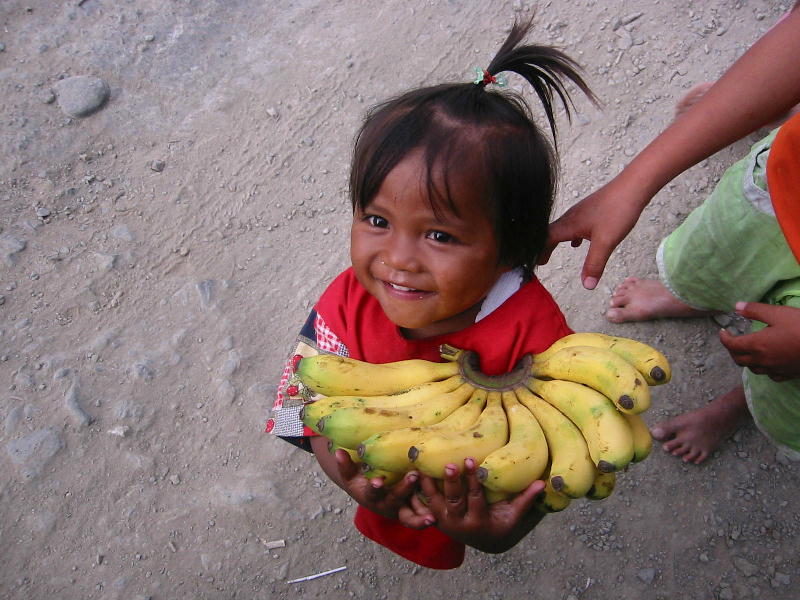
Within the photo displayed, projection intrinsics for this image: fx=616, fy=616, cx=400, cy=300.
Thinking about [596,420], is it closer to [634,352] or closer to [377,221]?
[634,352]

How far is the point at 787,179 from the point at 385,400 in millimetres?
1191

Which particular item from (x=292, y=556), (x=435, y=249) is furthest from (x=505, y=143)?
(x=292, y=556)

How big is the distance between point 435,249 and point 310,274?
1.71 m

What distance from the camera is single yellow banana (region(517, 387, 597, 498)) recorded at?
4.05ft

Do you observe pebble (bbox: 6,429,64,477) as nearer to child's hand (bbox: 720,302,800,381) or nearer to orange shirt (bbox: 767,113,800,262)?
child's hand (bbox: 720,302,800,381)

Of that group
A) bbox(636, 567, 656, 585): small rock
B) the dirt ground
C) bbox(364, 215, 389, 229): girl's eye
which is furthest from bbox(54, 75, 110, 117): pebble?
bbox(636, 567, 656, 585): small rock

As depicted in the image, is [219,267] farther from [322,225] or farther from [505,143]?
[505,143]

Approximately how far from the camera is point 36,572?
7.77ft

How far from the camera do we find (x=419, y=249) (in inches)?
57.0

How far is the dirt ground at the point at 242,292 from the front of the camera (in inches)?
93.1

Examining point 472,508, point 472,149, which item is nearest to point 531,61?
point 472,149

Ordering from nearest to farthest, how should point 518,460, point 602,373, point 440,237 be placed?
point 518,460 < point 602,373 < point 440,237

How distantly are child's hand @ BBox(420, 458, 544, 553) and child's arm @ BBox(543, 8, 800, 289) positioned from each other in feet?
2.29

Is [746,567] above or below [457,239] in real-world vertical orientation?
below
